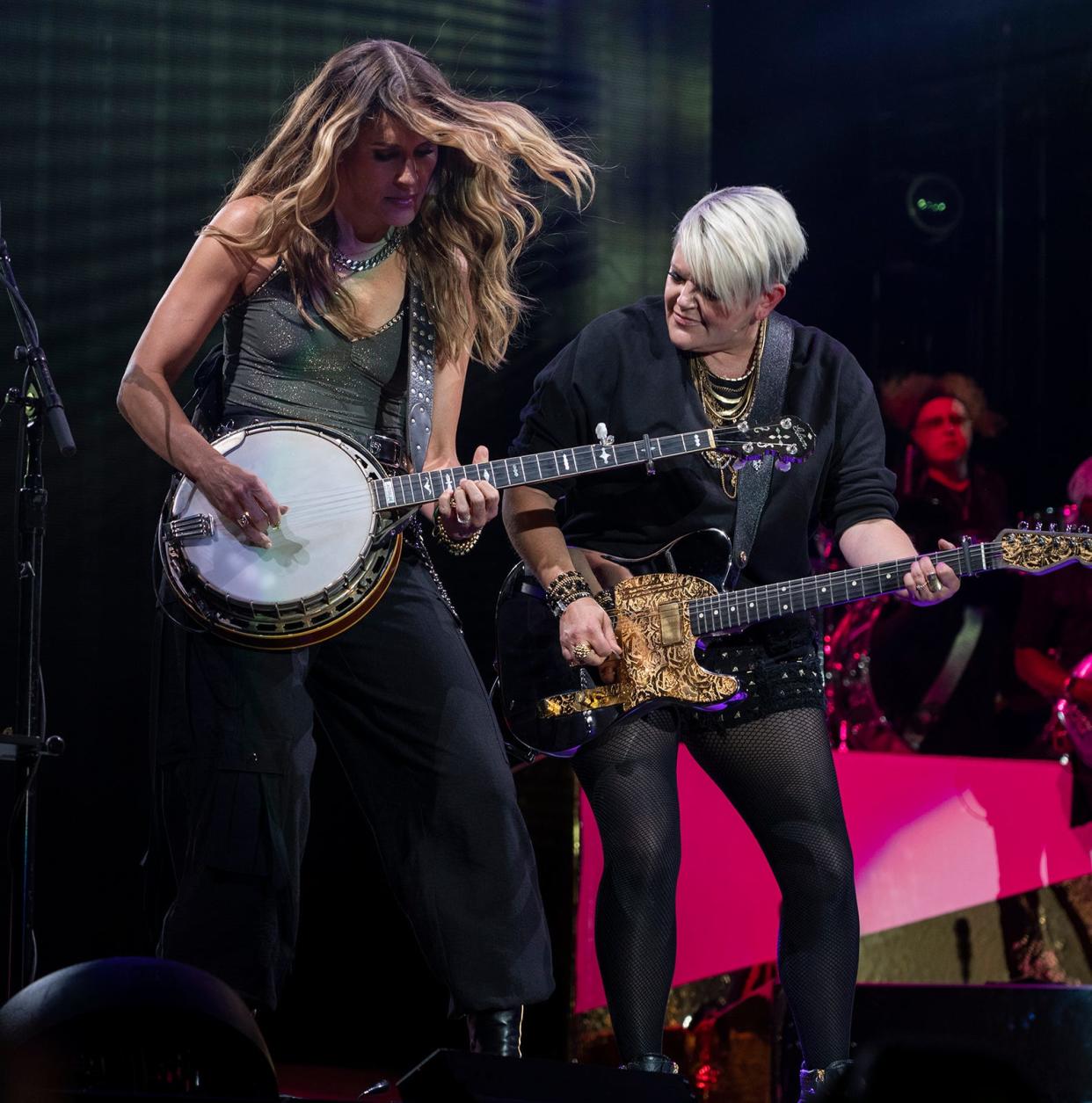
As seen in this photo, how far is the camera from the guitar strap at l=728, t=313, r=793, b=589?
3.41m

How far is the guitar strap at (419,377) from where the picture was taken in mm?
3350

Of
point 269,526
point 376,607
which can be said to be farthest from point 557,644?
point 269,526

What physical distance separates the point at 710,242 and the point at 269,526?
1.20m

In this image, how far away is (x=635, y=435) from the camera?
3463 mm

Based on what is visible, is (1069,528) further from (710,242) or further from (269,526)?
(269,526)

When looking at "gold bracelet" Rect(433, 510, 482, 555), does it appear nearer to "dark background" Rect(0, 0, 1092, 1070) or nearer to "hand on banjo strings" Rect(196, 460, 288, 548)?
"hand on banjo strings" Rect(196, 460, 288, 548)

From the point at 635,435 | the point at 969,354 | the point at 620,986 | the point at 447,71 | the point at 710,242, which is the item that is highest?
the point at 447,71

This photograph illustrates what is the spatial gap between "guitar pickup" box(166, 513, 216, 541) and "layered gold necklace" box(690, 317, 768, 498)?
3.78 ft

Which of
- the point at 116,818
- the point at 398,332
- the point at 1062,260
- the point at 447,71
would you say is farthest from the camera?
the point at 1062,260

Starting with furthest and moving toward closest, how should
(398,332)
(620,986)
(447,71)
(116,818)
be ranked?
(447,71) < (116,818) < (398,332) < (620,986)

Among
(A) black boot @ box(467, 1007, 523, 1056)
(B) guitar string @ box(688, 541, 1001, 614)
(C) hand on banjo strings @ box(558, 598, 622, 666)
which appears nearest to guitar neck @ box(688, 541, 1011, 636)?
(B) guitar string @ box(688, 541, 1001, 614)

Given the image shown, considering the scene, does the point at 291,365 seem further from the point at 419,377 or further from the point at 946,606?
the point at 946,606

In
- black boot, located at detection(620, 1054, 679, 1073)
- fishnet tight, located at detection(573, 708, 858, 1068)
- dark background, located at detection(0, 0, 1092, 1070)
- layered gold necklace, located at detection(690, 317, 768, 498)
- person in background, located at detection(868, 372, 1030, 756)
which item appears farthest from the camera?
person in background, located at detection(868, 372, 1030, 756)

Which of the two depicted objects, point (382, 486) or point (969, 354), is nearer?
point (382, 486)
